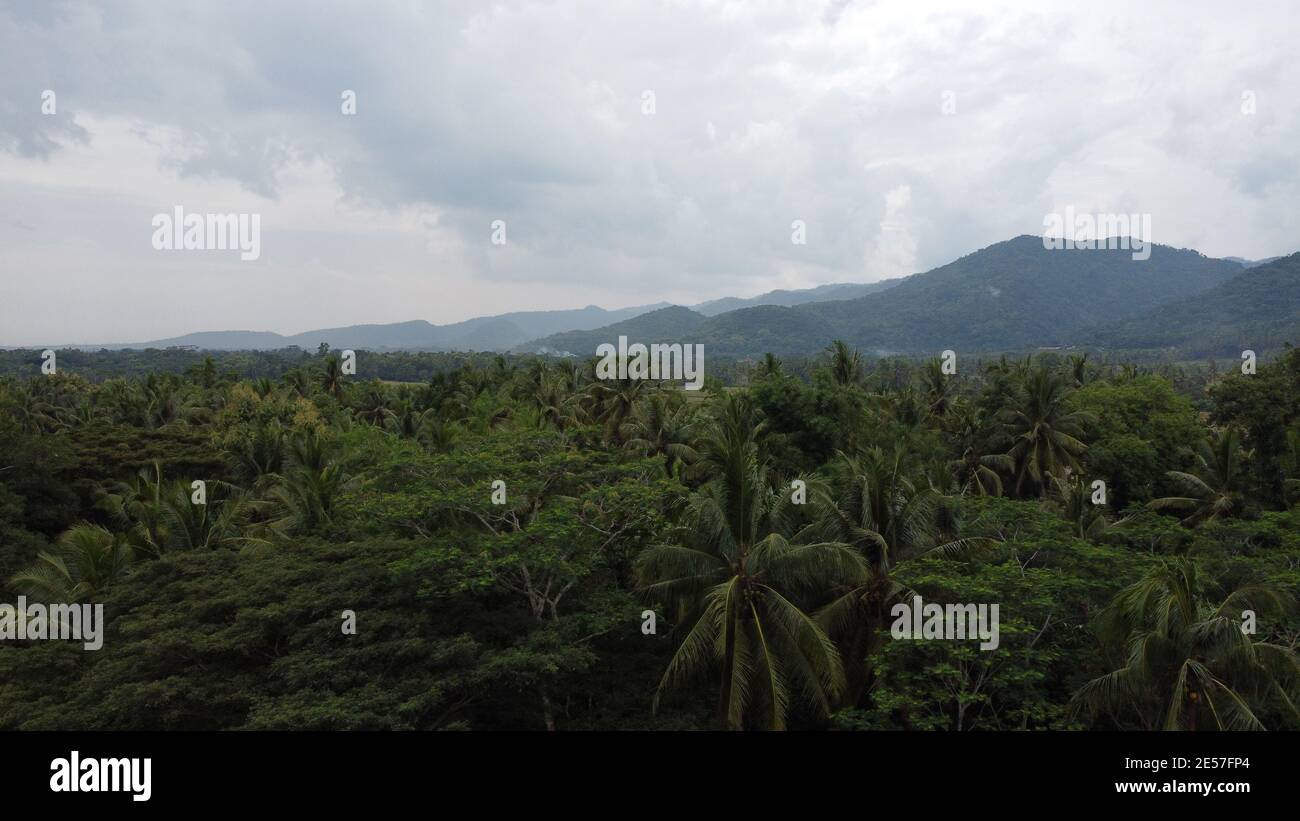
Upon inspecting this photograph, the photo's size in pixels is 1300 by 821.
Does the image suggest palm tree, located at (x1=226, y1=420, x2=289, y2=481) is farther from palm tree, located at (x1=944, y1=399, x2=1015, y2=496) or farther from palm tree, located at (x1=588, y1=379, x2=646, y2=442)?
palm tree, located at (x1=944, y1=399, x2=1015, y2=496)

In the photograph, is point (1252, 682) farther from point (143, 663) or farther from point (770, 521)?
point (143, 663)

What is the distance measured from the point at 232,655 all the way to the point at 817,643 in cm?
1215

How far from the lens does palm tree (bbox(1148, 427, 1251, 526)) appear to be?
29.9 meters

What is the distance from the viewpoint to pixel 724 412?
1374 inches

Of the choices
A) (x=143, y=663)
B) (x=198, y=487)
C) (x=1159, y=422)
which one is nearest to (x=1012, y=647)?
(x=143, y=663)

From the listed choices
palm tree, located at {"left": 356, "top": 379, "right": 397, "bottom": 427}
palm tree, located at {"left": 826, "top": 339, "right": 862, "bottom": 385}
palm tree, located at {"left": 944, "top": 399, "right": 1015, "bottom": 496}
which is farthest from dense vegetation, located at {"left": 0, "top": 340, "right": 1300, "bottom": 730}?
palm tree, located at {"left": 356, "top": 379, "right": 397, "bottom": 427}

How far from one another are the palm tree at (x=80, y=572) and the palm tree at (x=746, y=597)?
56.2 feet

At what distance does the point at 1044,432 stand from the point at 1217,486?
7.12 m

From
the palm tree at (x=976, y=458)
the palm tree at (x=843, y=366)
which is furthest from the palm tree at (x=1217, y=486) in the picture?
the palm tree at (x=843, y=366)

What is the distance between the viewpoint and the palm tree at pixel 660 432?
35719mm

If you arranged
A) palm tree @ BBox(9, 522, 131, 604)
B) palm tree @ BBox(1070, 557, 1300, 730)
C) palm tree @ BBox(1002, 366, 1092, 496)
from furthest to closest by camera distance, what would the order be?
palm tree @ BBox(1002, 366, 1092, 496)
palm tree @ BBox(9, 522, 131, 604)
palm tree @ BBox(1070, 557, 1300, 730)

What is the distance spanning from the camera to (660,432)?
37.3 metres

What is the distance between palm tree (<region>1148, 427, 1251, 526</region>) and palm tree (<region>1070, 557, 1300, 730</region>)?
19.1 meters

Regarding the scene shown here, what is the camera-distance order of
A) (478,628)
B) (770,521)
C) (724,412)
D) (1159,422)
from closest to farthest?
(478,628) < (770,521) < (724,412) < (1159,422)
